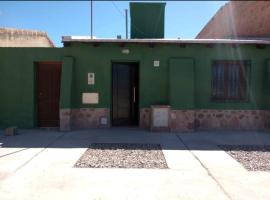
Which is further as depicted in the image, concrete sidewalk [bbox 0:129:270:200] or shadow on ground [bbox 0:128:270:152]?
shadow on ground [bbox 0:128:270:152]

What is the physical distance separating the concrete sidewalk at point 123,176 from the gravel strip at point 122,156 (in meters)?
0.22

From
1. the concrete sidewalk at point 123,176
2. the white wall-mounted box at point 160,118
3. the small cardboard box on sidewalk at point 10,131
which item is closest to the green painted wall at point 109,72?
the white wall-mounted box at point 160,118

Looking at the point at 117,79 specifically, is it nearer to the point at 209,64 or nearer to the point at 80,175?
the point at 209,64

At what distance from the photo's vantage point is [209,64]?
10.8m

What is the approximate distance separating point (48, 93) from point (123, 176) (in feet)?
21.5

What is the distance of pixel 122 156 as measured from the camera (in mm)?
6965

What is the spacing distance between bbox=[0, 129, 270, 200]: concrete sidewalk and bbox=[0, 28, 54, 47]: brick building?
7381 mm

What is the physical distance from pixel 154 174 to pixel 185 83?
17.8 ft

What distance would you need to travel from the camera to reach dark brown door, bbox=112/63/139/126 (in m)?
11.4

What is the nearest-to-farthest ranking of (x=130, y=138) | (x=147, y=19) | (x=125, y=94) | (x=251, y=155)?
(x=251, y=155), (x=130, y=138), (x=125, y=94), (x=147, y=19)

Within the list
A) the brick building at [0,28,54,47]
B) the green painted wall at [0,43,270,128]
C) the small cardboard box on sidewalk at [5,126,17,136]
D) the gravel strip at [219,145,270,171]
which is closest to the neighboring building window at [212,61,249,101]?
the green painted wall at [0,43,270,128]

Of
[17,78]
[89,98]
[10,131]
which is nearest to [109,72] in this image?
[89,98]

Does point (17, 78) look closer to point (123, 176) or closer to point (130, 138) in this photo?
point (130, 138)

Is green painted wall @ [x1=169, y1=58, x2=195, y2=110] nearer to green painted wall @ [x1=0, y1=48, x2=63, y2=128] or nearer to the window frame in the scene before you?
the window frame
